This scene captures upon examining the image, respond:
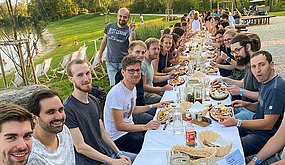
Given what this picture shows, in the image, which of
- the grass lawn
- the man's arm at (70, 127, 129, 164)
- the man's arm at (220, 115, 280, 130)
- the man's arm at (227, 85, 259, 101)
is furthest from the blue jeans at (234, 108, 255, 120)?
the grass lawn

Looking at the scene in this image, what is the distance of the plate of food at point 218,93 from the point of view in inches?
143

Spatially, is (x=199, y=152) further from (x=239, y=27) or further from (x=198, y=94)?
(x=239, y=27)

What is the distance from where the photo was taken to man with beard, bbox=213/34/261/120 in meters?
3.73

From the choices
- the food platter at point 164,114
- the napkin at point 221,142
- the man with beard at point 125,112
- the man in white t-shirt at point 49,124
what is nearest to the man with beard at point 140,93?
the man with beard at point 125,112

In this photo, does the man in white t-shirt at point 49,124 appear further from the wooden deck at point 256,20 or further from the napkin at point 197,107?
the wooden deck at point 256,20

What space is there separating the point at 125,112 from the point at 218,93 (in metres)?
1.23

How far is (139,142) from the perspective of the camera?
3.31m

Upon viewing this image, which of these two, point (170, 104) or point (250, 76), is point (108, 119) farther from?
point (250, 76)

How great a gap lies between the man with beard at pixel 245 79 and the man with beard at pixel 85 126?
165cm

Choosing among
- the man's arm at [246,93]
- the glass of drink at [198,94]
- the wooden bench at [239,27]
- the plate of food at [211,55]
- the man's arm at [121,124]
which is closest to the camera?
the man's arm at [121,124]

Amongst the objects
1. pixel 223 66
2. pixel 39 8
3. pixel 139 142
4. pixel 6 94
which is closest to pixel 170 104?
pixel 139 142

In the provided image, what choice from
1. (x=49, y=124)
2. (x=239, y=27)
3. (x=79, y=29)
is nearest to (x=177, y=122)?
(x=49, y=124)

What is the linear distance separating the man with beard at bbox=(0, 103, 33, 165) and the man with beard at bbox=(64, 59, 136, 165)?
3.10ft

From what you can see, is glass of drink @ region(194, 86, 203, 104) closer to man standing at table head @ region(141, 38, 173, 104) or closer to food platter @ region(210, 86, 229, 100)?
food platter @ region(210, 86, 229, 100)
